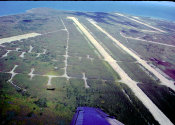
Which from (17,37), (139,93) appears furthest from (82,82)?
(17,37)

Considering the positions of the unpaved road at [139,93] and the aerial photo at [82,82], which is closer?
the aerial photo at [82,82]

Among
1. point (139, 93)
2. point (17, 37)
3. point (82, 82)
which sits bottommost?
point (139, 93)

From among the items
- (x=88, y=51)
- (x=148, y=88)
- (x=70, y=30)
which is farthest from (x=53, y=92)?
(x=70, y=30)

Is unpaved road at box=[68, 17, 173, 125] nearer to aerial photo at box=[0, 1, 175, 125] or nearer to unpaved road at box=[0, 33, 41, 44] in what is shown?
aerial photo at box=[0, 1, 175, 125]

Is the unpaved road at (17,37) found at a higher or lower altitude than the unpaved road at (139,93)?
higher

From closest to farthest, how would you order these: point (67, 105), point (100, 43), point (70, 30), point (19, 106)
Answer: point (19, 106) → point (67, 105) → point (100, 43) → point (70, 30)

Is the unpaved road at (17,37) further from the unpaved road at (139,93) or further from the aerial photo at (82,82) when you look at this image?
the unpaved road at (139,93)

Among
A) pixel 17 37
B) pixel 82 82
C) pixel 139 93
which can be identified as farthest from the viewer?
pixel 17 37

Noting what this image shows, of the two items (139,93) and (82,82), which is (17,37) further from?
(139,93)

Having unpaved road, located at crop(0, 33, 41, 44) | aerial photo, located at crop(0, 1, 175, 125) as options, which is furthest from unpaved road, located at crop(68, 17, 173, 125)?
unpaved road, located at crop(0, 33, 41, 44)

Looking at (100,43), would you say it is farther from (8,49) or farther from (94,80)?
(8,49)

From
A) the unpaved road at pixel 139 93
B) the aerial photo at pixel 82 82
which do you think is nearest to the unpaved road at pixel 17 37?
the aerial photo at pixel 82 82
